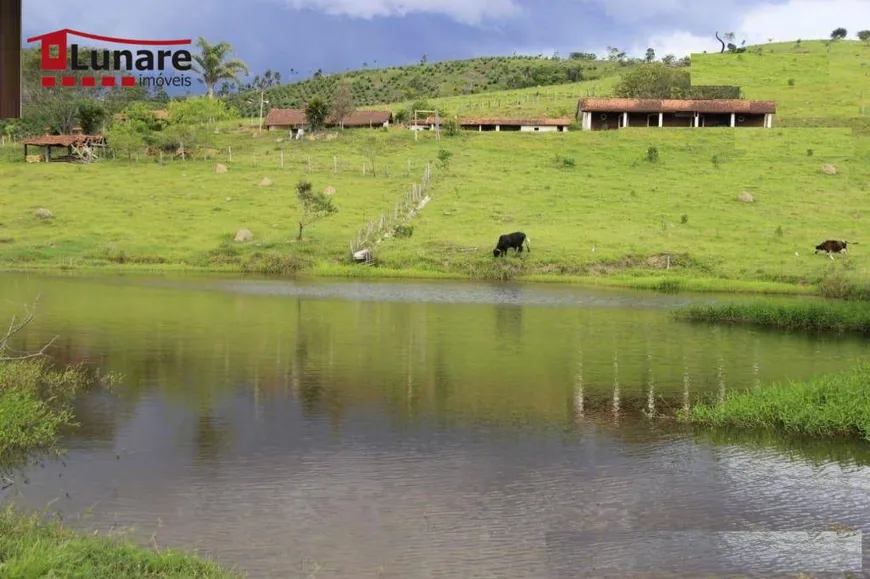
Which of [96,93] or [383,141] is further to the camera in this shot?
[96,93]

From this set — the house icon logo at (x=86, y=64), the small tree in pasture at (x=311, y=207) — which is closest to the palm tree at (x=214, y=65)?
the house icon logo at (x=86, y=64)

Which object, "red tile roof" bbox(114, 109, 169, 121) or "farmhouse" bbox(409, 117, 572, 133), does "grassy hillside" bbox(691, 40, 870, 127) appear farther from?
"red tile roof" bbox(114, 109, 169, 121)

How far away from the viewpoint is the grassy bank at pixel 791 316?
3136cm

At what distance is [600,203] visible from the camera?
6153 cm

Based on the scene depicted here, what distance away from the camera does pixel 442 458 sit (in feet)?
47.7

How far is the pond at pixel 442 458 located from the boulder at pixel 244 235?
2358 centimetres

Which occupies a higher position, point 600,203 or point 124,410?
point 600,203

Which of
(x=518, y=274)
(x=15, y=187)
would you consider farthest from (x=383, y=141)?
(x=518, y=274)

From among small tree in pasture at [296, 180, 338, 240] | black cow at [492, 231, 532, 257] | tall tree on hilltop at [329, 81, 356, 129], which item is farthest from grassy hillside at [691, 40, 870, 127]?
small tree in pasture at [296, 180, 338, 240]

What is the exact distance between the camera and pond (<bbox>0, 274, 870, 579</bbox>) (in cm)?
1091

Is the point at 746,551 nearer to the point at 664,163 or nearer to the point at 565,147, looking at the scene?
the point at 664,163

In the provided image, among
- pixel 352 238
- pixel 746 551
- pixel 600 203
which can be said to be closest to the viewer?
pixel 746 551

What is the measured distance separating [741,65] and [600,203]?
243 feet

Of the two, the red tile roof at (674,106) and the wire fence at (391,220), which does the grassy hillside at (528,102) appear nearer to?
the red tile roof at (674,106)
